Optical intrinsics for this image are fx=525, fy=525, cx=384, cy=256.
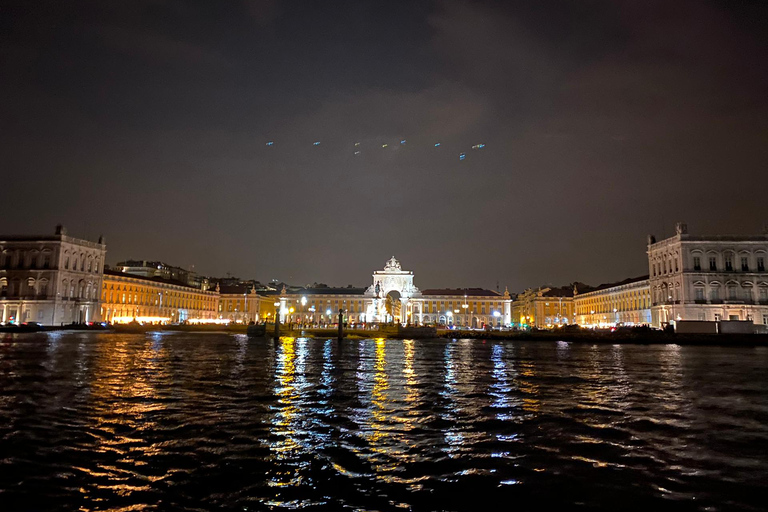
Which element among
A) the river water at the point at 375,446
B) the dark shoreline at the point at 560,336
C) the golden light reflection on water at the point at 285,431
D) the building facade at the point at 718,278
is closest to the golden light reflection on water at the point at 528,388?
the river water at the point at 375,446

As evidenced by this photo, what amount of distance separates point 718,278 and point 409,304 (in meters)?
82.7

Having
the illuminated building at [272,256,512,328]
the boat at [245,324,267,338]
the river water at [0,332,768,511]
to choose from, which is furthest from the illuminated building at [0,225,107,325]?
the river water at [0,332,768,511]

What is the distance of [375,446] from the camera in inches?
384

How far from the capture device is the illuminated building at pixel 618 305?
10012 centimetres

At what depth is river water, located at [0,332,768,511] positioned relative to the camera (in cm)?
705

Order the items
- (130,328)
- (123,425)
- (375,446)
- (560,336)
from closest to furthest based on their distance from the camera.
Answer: (375,446) < (123,425) < (560,336) < (130,328)

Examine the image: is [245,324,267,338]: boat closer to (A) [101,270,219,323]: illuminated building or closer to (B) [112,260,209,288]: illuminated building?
(A) [101,270,219,323]: illuminated building

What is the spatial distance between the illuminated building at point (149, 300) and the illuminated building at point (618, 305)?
97.0m

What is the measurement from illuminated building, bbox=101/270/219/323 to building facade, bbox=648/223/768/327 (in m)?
103

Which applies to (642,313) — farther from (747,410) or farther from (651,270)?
(747,410)

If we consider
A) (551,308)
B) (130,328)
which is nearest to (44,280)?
(130,328)

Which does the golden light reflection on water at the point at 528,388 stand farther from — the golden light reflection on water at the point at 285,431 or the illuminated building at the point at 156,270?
the illuminated building at the point at 156,270

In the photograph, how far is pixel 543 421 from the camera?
1270 cm

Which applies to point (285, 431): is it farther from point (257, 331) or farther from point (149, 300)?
point (149, 300)
